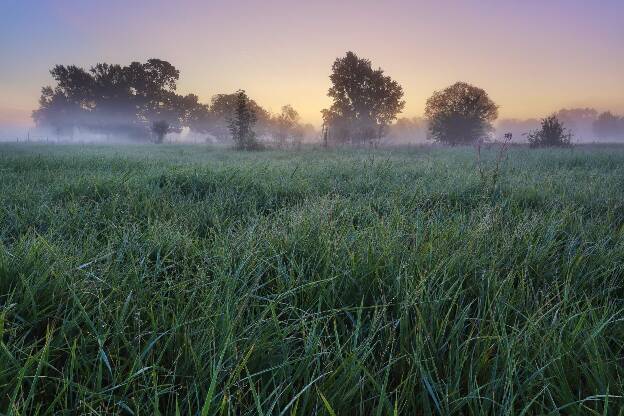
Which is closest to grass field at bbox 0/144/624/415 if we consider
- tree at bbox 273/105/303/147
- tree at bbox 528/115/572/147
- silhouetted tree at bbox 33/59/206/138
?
tree at bbox 528/115/572/147

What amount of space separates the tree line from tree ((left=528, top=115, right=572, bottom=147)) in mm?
12302

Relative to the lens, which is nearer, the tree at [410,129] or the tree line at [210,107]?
the tree line at [210,107]

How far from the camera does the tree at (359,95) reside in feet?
166

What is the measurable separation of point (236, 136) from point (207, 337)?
24375 millimetres

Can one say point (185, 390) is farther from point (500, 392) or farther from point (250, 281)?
point (500, 392)

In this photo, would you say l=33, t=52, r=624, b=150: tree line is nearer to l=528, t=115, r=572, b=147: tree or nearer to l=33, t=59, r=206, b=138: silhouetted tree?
l=33, t=59, r=206, b=138: silhouetted tree

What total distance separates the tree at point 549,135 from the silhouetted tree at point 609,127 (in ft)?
515

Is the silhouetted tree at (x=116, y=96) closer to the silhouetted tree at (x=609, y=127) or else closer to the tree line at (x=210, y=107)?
the tree line at (x=210, y=107)

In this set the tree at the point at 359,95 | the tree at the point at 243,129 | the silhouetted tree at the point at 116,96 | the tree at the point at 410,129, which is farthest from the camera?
the tree at the point at 410,129

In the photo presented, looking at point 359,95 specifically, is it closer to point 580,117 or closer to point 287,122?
point 287,122

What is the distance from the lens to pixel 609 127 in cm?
14175

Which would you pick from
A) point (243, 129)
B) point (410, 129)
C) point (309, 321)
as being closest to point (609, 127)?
point (410, 129)

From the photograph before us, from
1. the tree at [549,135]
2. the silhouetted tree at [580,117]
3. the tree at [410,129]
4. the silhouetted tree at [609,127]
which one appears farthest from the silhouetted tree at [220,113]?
the silhouetted tree at [580,117]

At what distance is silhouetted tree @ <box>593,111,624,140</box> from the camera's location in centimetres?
13862
